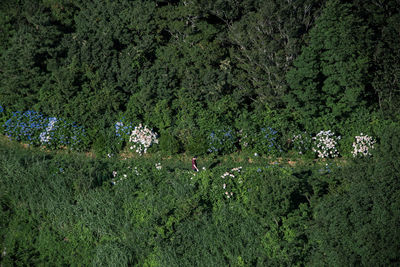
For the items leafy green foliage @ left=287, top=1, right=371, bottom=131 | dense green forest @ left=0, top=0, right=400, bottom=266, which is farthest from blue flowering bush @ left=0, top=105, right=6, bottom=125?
leafy green foliage @ left=287, top=1, right=371, bottom=131

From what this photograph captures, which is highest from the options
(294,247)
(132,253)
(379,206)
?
(379,206)

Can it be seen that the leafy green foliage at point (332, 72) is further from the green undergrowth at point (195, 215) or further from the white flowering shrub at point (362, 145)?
the green undergrowth at point (195, 215)

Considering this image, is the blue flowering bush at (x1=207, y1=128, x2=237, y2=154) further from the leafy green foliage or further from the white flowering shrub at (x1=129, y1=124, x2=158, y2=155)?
the leafy green foliage

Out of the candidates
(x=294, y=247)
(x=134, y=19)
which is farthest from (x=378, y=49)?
(x=134, y=19)

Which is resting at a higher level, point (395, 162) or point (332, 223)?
point (395, 162)

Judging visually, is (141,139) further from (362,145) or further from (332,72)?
(362,145)

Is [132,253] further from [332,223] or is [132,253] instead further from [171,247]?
[332,223]
